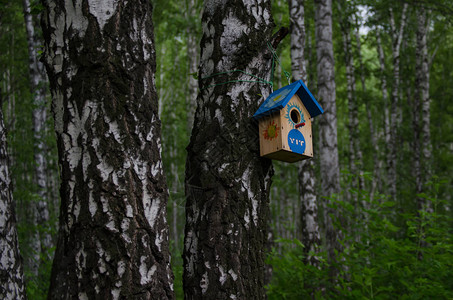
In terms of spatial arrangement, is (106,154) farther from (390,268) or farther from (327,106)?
(327,106)

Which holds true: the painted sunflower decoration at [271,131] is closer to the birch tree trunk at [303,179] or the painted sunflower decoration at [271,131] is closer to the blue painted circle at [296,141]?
the blue painted circle at [296,141]

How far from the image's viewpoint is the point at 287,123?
274cm

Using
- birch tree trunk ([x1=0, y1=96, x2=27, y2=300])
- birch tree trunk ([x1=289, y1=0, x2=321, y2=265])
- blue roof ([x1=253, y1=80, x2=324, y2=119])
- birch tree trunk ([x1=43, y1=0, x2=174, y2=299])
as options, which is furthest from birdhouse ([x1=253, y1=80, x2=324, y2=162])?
birch tree trunk ([x1=289, y1=0, x2=321, y2=265])

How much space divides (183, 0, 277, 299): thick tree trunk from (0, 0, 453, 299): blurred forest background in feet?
1.15

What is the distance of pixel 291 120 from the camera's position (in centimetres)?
282

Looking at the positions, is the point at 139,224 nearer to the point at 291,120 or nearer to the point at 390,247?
the point at 291,120

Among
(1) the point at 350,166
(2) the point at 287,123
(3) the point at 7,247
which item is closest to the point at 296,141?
(2) the point at 287,123

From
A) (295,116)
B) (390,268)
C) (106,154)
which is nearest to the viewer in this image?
(106,154)

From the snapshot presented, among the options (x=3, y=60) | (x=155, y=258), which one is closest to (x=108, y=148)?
(x=155, y=258)

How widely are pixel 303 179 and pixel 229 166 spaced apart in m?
4.81

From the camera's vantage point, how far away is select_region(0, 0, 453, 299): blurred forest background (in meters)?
4.17

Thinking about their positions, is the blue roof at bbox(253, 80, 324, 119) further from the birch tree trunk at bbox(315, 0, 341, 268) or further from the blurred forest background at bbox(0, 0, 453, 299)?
the birch tree trunk at bbox(315, 0, 341, 268)

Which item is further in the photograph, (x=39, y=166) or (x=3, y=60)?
(x=3, y=60)

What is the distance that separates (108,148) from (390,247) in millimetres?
3276
